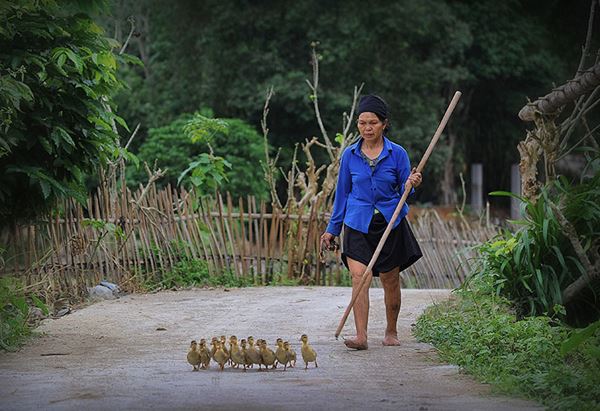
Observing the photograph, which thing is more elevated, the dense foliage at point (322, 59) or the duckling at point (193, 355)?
the dense foliage at point (322, 59)

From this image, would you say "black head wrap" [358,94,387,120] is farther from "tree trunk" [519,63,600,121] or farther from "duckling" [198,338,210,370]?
"duckling" [198,338,210,370]

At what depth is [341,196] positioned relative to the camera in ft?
26.2

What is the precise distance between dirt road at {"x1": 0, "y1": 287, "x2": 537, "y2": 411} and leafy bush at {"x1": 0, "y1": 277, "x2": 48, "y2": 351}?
5.6 inches

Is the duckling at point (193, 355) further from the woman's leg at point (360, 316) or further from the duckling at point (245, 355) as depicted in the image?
the woman's leg at point (360, 316)

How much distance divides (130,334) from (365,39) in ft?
53.3

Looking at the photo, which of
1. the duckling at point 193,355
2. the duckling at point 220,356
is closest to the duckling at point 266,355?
the duckling at point 220,356

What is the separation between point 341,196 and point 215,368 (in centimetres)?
174

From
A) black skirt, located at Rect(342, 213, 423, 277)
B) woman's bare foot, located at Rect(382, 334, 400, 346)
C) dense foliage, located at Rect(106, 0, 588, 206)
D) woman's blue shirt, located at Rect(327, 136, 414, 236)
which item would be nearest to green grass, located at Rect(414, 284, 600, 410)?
woman's bare foot, located at Rect(382, 334, 400, 346)

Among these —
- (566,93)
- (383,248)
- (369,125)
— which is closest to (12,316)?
(383,248)

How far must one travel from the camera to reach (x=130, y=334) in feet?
28.3

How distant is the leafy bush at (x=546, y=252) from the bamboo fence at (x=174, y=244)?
105cm

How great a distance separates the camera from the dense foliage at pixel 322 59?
23.9 meters

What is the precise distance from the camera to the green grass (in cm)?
598

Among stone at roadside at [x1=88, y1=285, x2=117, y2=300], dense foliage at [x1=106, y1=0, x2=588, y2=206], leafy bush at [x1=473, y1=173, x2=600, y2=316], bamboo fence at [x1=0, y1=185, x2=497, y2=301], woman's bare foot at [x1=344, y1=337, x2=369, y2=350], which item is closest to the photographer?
woman's bare foot at [x1=344, y1=337, x2=369, y2=350]
